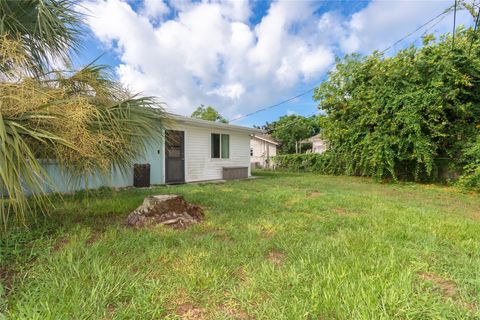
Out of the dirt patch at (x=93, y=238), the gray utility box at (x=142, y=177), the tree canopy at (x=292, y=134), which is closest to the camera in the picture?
the dirt patch at (x=93, y=238)

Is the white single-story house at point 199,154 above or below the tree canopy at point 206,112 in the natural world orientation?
below

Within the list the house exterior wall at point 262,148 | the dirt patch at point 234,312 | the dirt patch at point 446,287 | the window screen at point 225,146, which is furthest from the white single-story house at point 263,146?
the dirt patch at point 234,312

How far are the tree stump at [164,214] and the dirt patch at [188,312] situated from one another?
1.77 m

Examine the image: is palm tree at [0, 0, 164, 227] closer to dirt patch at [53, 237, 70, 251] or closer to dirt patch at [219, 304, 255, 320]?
dirt patch at [53, 237, 70, 251]

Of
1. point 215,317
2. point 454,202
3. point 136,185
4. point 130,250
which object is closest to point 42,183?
point 130,250

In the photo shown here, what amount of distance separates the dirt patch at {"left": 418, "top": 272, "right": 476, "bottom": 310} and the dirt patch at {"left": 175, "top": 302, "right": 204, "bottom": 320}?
1.78 metres

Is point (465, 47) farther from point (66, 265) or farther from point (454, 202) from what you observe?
point (66, 265)

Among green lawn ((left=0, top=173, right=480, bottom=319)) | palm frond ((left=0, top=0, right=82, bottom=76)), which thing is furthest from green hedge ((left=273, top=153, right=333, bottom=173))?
palm frond ((left=0, top=0, right=82, bottom=76))

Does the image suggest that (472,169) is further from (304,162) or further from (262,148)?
(262,148)

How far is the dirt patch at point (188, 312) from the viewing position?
1550 millimetres

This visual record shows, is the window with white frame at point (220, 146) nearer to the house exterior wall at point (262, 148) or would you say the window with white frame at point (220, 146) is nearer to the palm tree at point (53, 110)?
the palm tree at point (53, 110)

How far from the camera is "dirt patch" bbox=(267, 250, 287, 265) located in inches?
92.2

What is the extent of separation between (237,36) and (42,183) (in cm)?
1111

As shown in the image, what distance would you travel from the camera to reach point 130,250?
2.51 m
